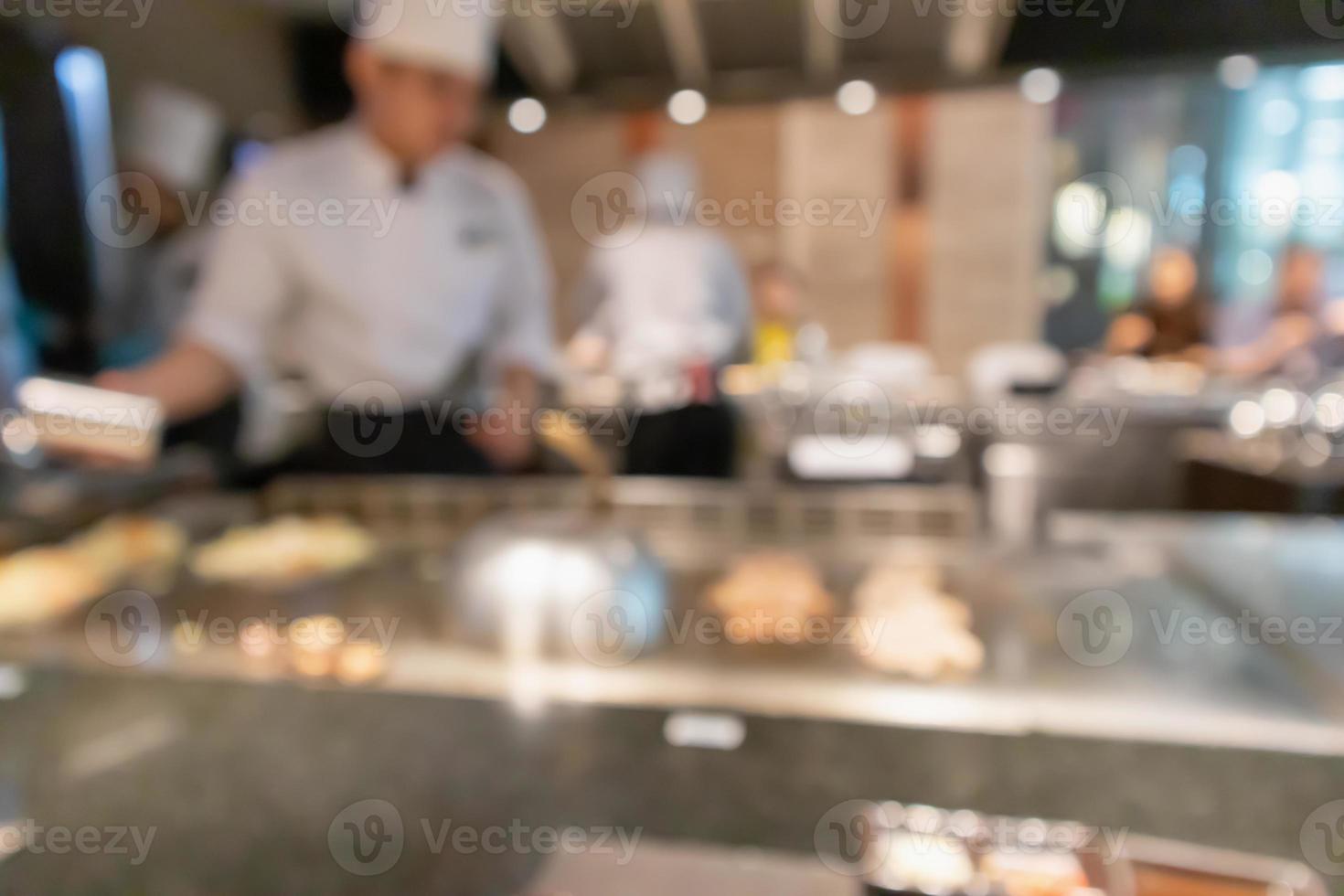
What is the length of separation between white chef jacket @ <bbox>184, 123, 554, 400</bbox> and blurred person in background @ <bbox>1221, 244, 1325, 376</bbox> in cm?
131

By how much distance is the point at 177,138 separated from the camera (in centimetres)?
140

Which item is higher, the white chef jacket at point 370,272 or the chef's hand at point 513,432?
the white chef jacket at point 370,272

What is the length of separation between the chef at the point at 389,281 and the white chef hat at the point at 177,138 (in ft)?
0.29

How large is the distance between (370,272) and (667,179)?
566mm

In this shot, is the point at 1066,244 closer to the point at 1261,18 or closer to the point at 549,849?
the point at 1261,18

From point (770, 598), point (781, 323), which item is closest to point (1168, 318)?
point (781, 323)

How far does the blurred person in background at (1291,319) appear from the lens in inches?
51.2

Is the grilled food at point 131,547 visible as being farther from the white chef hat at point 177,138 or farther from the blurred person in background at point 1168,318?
the blurred person in background at point 1168,318

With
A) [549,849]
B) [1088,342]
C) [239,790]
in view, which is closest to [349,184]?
[239,790]

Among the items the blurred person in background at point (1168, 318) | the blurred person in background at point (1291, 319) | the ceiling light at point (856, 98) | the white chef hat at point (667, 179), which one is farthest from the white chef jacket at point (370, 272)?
the blurred person in background at point (1291, 319)

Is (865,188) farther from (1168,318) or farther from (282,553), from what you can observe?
(282,553)

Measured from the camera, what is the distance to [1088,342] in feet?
5.02

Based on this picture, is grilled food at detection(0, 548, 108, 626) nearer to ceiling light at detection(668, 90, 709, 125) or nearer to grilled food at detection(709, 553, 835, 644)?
grilled food at detection(709, 553, 835, 644)

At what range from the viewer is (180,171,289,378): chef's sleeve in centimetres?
138
